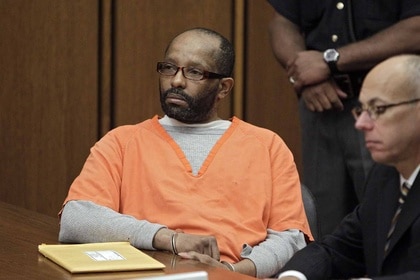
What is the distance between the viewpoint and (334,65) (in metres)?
3.98

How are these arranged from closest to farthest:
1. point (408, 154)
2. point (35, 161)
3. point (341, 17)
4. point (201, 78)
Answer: point (408, 154) < point (201, 78) < point (341, 17) < point (35, 161)

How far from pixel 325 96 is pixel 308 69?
0.12m

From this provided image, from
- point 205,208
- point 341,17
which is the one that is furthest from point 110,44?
point 205,208

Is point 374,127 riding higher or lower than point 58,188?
higher

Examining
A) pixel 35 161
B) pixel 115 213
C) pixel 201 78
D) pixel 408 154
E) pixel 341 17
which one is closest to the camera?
pixel 408 154

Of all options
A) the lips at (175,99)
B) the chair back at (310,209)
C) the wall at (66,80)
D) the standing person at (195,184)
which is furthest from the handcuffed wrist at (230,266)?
the wall at (66,80)

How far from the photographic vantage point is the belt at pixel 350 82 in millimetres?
4000

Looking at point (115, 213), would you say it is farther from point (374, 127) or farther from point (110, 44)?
→ point (110, 44)

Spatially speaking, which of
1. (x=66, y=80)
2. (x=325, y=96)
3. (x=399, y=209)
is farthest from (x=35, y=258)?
(x=66, y=80)

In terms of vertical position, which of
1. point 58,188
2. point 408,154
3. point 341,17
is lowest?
point 58,188

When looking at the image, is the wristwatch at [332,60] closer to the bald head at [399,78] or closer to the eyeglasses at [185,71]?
the eyeglasses at [185,71]

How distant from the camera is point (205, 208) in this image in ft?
10.8

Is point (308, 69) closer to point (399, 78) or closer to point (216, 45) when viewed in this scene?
point (216, 45)

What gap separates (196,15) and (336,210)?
1.61 m
